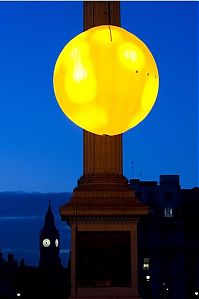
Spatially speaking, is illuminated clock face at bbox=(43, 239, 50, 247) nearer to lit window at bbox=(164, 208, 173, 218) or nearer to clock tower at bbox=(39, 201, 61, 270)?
clock tower at bbox=(39, 201, 61, 270)

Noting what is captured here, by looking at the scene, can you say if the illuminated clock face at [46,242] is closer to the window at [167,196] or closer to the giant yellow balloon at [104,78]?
the window at [167,196]

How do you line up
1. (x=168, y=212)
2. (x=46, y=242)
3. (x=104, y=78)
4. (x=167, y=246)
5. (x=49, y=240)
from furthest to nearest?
(x=46, y=242), (x=49, y=240), (x=168, y=212), (x=167, y=246), (x=104, y=78)

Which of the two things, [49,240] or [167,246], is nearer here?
[167,246]

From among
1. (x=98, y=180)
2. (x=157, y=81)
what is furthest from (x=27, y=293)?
(x=157, y=81)

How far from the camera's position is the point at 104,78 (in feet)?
21.8

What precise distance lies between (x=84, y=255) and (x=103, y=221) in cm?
91

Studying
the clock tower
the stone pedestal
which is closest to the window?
the stone pedestal

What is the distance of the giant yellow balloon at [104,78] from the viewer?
262 inches

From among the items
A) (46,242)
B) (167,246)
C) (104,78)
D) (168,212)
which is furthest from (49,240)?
(104,78)

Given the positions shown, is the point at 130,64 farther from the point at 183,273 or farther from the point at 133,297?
the point at 183,273

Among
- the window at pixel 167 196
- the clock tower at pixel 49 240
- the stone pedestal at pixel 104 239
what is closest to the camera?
the stone pedestal at pixel 104 239

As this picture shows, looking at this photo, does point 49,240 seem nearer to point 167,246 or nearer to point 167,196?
point 167,196

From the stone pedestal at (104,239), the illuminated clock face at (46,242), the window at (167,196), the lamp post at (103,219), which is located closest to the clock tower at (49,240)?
the illuminated clock face at (46,242)

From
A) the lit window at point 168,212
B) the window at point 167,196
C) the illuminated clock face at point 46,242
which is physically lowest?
the lit window at point 168,212
